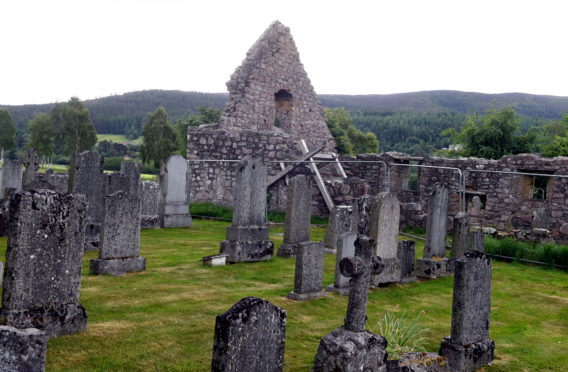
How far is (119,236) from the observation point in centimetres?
798

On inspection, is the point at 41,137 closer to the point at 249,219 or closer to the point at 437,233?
the point at 249,219

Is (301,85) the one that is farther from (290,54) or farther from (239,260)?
(239,260)

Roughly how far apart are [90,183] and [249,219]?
334 cm

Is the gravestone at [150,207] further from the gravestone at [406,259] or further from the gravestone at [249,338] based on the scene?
the gravestone at [249,338]

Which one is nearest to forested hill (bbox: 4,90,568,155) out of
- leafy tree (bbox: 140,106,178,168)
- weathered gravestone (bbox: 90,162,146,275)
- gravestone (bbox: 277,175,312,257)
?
leafy tree (bbox: 140,106,178,168)

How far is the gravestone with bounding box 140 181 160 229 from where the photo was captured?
45.8 feet

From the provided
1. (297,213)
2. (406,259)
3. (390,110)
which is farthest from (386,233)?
(390,110)

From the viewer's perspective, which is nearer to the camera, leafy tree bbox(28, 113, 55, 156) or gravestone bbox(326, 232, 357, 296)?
gravestone bbox(326, 232, 357, 296)

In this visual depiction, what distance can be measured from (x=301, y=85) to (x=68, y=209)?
17180mm

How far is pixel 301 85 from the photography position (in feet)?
70.1

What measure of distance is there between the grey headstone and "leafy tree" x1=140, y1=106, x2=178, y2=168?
53.1 meters

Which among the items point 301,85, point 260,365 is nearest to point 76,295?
point 260,365

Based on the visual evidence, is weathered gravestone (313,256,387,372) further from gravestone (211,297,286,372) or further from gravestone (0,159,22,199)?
gravestone (0,159,22,199)

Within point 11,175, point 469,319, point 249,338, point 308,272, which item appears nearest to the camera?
point 249,338
